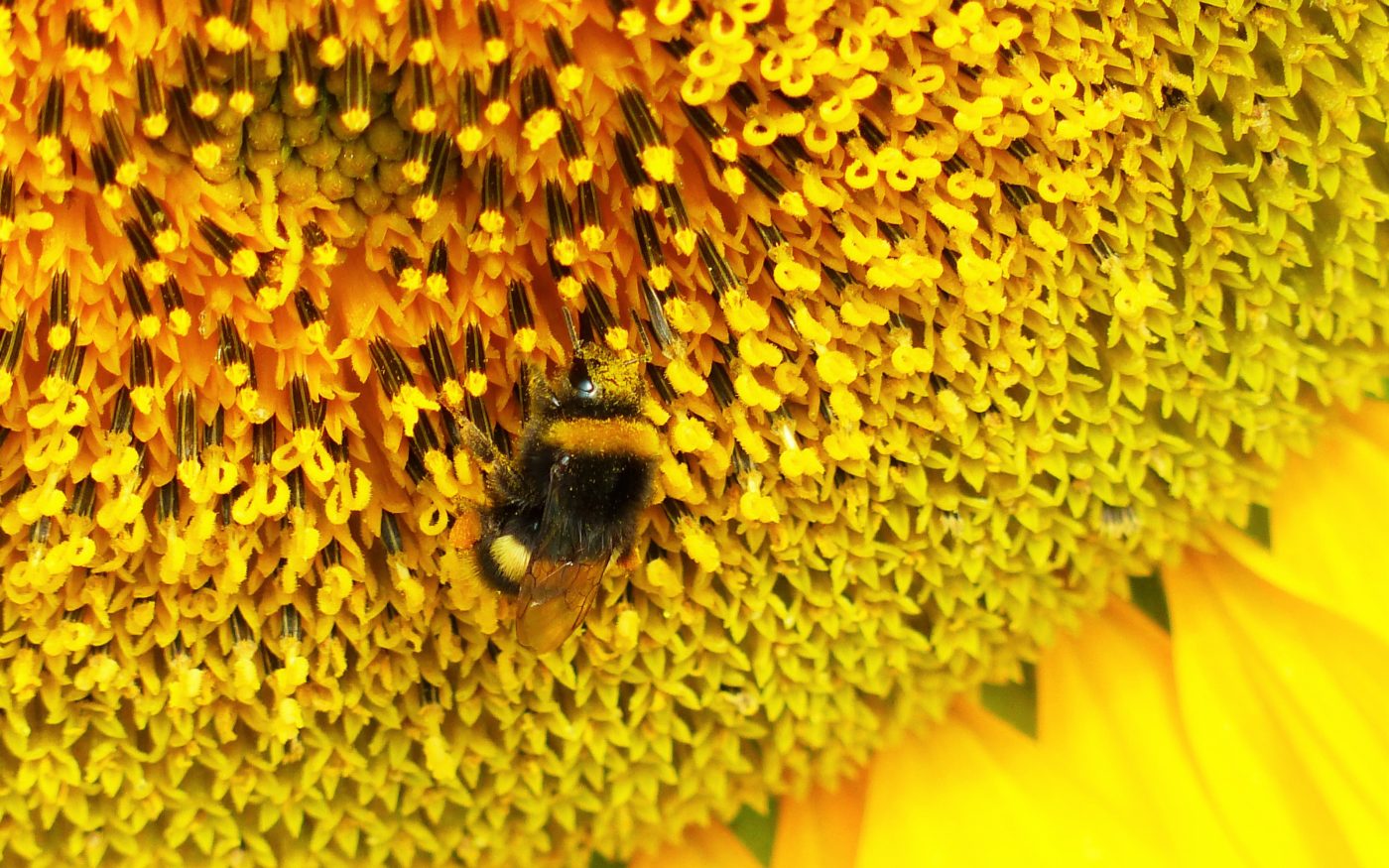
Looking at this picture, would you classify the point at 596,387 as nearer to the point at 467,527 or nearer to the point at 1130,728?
the point at 467,527

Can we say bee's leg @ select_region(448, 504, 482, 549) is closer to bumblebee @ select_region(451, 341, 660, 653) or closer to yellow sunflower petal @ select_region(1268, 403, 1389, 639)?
bumblebee @ select_region(451, 341, 660, 653)

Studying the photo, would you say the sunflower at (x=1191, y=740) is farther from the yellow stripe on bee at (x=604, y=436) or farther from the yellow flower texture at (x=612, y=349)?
the yellow stripe on bee at (x=604, y=436)

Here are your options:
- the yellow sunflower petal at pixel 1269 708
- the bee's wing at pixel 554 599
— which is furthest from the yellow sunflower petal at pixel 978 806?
the bee's wing at pixel 554 599

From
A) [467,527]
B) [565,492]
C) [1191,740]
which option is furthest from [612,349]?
[1191,740]

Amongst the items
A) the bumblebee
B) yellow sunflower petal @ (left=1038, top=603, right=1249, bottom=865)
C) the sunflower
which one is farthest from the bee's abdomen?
yellow sunflower petal @ (left=1038, top=603, right=1249, bottom=865)

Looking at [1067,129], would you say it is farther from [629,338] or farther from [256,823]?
[256,823]
